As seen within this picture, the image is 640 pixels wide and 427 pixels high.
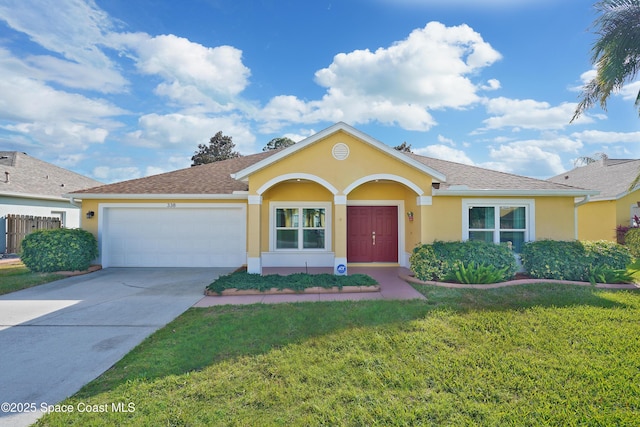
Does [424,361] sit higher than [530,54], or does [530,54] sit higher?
[530,54]

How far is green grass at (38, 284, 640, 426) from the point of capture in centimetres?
312

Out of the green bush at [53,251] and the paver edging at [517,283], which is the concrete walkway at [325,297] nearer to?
the paver edging at [517,283]

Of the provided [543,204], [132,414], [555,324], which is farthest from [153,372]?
[543,204]

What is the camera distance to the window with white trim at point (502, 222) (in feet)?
33.3

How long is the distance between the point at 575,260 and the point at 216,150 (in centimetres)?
3229

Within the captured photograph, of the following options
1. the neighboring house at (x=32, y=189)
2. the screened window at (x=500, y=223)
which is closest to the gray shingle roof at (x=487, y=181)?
the screened window at (x=500, y=223)

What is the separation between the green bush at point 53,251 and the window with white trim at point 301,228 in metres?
7.07

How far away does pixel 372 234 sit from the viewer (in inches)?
461

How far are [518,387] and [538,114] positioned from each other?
15847 millimetres

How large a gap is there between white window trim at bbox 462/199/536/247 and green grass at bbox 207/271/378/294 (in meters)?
4.35

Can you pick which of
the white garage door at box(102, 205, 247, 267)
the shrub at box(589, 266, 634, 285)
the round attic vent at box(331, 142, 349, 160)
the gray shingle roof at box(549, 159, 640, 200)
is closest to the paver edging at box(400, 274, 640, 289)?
the shrub at box(589, 266, 634, 285)

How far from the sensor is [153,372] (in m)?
3.92

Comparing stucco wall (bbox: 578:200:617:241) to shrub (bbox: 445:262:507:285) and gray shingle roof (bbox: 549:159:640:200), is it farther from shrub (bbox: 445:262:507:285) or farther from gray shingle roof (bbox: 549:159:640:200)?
shrub (bbox: 445:262:507:285)

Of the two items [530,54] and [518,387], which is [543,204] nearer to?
[530,54]
